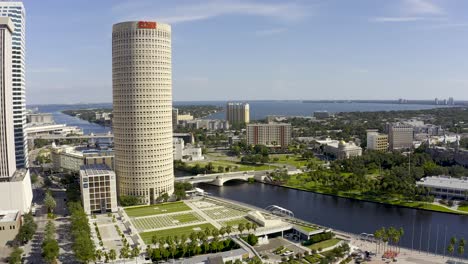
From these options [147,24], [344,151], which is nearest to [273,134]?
[344,151]

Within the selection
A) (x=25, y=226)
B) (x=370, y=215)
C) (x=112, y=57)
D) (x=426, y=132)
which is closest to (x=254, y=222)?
(x=370, y=215)

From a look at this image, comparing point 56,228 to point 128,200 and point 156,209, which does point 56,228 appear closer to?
point 128,200

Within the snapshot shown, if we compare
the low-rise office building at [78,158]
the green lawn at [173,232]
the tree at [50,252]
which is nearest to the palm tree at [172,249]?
the green lawn at [173,232]

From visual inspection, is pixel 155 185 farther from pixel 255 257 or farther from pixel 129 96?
pixel 255 257

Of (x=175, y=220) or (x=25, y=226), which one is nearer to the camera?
(x=25, y=226)

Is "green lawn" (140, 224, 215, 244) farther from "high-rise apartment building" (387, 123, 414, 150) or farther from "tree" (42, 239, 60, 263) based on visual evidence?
"high-rise apartment building" (387, 123, 414, 150)
